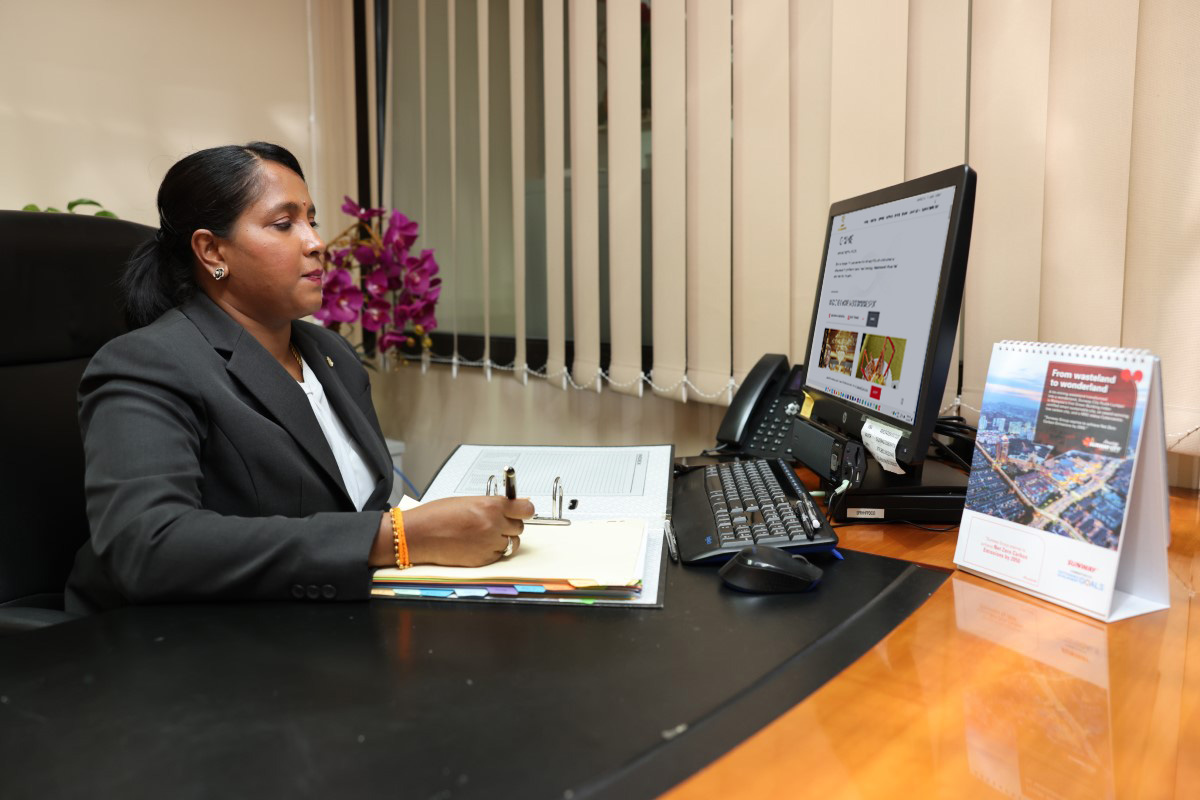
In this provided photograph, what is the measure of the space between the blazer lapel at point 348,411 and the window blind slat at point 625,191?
2.65ft

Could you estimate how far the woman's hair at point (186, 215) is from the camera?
123 cm

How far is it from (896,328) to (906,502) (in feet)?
0.78

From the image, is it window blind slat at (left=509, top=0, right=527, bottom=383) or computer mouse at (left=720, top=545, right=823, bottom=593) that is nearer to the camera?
computer mouse at (left=720, top=545, right=823, bottom=593)

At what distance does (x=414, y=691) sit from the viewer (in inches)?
25.2

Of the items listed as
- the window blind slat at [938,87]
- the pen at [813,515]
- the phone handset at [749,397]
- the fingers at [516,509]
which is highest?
the window blind slat at [938,87]

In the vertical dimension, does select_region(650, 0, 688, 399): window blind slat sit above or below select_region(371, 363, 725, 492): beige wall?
above

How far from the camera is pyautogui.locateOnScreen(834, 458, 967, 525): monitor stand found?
1.13 metres

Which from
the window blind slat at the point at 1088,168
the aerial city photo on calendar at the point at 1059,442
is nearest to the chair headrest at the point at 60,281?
the aerial city photo on calendar at the point at 1059,442

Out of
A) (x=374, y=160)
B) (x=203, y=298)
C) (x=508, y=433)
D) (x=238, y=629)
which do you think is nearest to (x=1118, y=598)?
(x=238, y=629)

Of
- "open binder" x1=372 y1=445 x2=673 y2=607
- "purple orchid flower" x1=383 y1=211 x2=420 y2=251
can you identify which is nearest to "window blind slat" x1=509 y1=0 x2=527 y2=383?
"purple orchid flower" x1=383 y1=211 x2=420 y2=251

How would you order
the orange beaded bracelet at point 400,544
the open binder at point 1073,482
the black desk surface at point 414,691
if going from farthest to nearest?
the orange beaded bracelet at point 400,544 → the open binder at point 1073,482 → the black desk surface at point 414,691

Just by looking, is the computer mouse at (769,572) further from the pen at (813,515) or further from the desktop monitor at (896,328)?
the desktop monitor at (896,328)

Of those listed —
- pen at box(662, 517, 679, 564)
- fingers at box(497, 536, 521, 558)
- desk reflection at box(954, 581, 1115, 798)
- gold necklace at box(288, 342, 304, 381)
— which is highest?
gold necklace at box(288, 342, 304, 381)

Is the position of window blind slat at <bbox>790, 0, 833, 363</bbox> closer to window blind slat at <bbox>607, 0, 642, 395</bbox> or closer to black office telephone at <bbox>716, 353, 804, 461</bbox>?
black office telephone at <bbox>716, 353, 804, 461</bbox>
